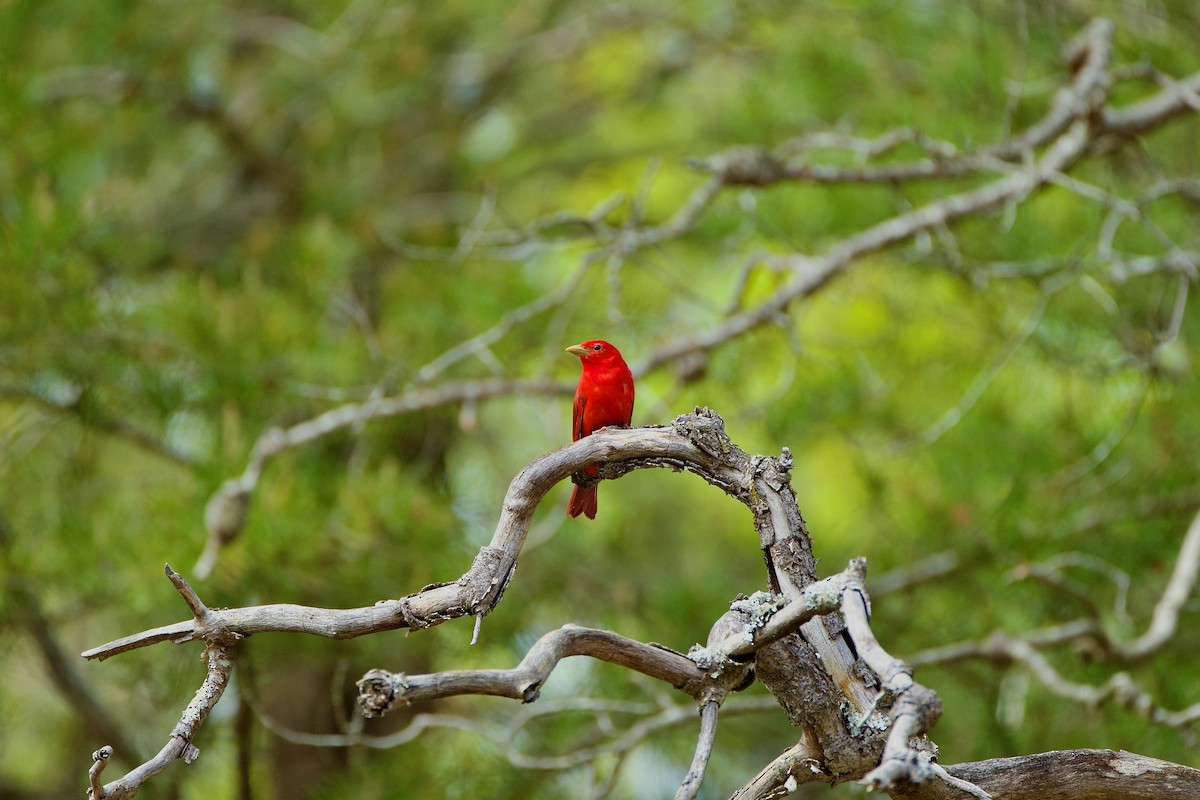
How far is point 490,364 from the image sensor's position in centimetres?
353

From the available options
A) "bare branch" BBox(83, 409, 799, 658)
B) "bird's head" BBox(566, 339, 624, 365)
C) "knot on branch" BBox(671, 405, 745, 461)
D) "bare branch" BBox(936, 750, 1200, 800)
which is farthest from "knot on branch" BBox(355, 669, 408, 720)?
"bird's head" BBox(566, 339, 624, 365)

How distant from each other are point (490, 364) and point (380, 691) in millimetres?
2236

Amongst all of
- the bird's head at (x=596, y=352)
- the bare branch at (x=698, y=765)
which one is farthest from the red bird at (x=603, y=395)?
the bare branch at (x=698, y=765)

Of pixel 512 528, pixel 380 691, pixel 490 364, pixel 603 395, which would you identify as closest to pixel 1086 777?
pixel 512 528

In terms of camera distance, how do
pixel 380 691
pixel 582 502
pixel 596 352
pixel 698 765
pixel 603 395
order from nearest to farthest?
pixel 380 691
pixel 698 765
pixel 582 502
pixel 603 395
pixel 596 352

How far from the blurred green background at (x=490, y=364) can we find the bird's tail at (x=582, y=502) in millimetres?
710

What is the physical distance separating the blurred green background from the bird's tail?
710 mm

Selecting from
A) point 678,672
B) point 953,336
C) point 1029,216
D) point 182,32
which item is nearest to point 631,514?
point 953,336

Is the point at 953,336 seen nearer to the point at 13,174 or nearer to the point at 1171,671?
the point at 1171,671

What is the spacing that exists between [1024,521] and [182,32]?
14.0 ft

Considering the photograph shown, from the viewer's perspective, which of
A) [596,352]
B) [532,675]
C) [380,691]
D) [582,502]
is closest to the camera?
[380,691]

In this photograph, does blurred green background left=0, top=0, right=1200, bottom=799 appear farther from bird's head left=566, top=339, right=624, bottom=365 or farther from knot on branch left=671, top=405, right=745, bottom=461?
knot on branch left=671, top=405, right=745, bottom=461

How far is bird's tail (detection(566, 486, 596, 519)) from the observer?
284cm

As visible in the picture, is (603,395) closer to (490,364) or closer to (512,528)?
(490,364)
